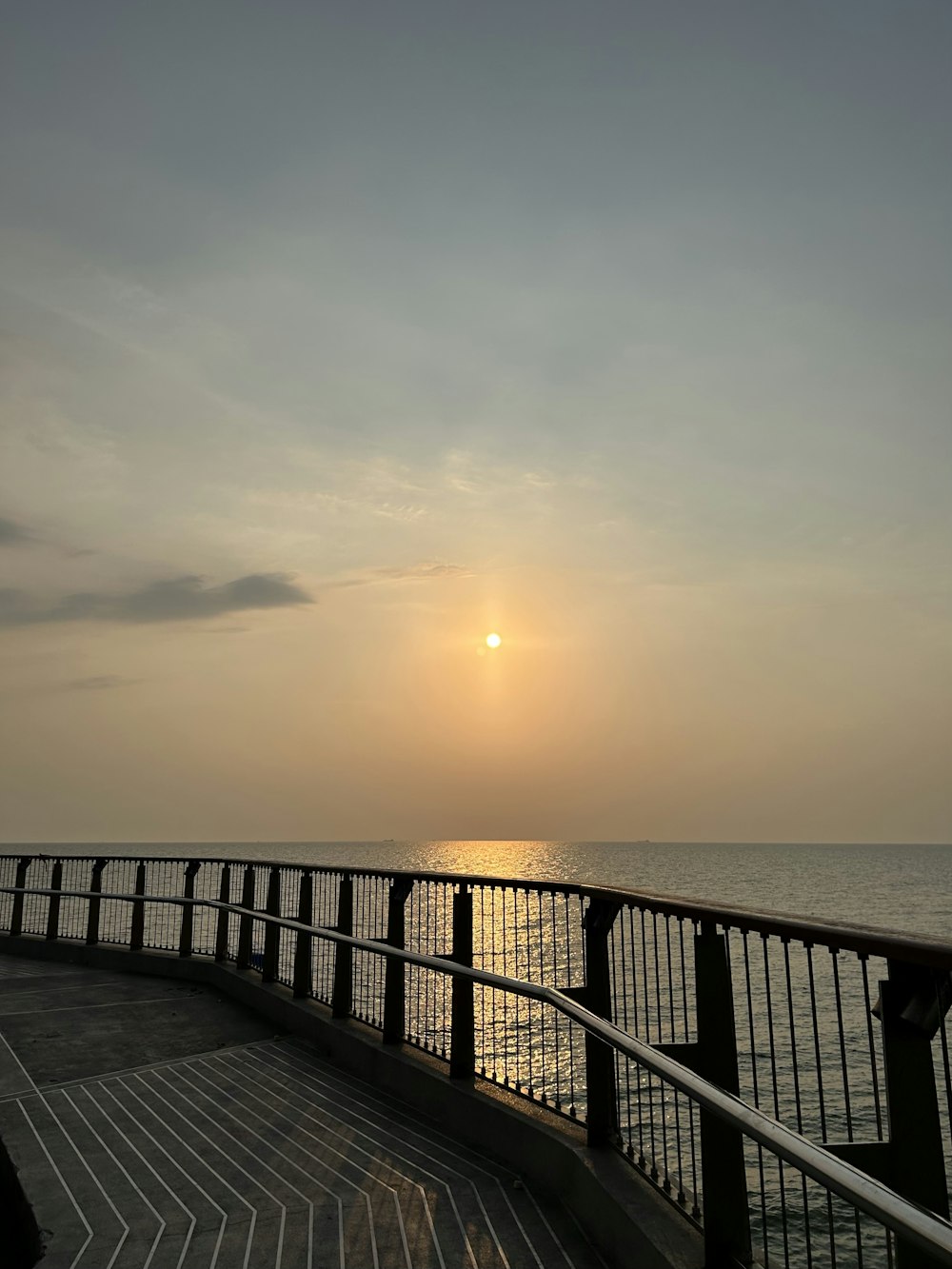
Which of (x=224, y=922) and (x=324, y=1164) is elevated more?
(x=224, y=922)

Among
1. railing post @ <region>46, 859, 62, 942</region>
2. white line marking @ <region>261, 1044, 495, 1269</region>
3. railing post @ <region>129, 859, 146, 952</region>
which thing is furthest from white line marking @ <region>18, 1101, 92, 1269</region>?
railing post @ <region>46, 859, 62, 942</region>

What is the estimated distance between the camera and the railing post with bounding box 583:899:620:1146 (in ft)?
15.5

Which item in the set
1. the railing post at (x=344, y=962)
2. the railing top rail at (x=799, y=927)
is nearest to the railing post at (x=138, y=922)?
the railing post at (x=344, y=962)

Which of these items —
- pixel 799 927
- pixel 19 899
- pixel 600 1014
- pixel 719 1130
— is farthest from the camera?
pixel 19 899

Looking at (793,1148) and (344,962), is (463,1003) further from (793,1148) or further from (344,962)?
(793,1148)

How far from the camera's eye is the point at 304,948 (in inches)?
344

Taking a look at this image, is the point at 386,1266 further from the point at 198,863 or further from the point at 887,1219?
the point at 198,863

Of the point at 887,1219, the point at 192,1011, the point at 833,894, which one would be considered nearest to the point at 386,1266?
the point at 887,1219

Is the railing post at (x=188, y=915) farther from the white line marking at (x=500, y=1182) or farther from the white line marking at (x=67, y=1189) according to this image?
the white line marking at (x=67, y=1189)

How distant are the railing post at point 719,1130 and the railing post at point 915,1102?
0.87 meters

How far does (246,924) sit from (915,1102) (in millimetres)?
8906

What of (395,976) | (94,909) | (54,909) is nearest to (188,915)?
(94,909)

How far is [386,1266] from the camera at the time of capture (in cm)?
397

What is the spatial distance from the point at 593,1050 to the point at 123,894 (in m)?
9.39
